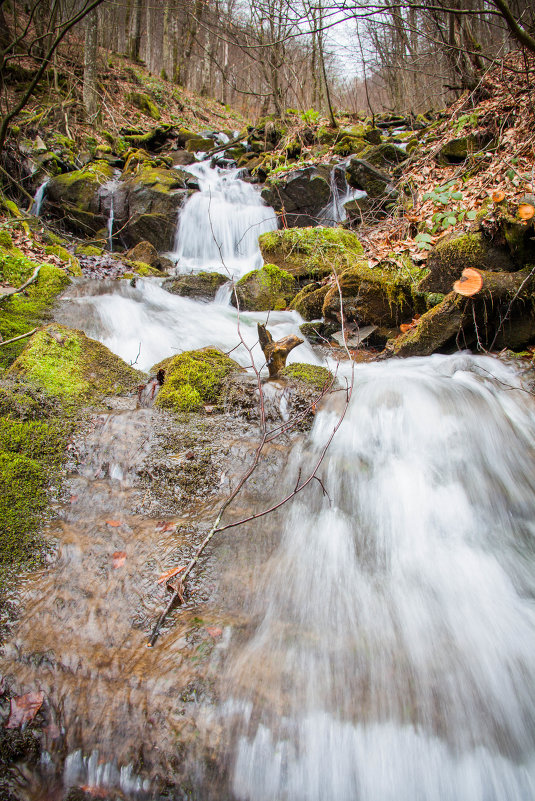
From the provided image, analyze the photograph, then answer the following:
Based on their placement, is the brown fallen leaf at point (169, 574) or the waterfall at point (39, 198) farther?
the waterfall at point (39, 198)

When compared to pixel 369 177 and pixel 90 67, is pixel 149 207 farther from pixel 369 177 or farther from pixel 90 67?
pixel 90 67

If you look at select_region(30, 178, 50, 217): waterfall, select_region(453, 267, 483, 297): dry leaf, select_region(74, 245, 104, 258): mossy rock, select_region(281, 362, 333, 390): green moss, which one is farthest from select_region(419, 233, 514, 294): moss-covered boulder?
select_region(30, 178, 50, 217): waterfall

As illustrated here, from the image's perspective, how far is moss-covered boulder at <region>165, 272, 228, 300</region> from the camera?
787cm

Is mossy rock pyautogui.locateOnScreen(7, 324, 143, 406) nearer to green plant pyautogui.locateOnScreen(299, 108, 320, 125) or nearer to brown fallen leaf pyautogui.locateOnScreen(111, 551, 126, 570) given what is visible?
brown fallen leaf pyautogui.locateOnScreen(111, 551, 126, 570)

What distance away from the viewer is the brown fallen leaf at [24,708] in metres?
1.57

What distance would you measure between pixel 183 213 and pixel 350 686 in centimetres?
1169

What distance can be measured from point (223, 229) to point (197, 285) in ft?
13.1

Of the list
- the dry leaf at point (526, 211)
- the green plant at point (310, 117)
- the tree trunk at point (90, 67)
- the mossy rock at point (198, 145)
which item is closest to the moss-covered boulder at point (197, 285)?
the dry leaf at point (526, 211)

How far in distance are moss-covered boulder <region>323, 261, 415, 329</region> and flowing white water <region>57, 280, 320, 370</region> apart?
873 mm

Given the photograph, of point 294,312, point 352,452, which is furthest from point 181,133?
point 352,452

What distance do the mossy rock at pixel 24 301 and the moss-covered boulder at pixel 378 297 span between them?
3924mm

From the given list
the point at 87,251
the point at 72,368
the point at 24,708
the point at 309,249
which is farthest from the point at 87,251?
the point at 24,708

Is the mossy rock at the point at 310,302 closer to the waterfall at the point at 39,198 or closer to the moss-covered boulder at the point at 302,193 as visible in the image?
the moss-covered boulder at the point at 302,193

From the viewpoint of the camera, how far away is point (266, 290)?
7.54 metres
